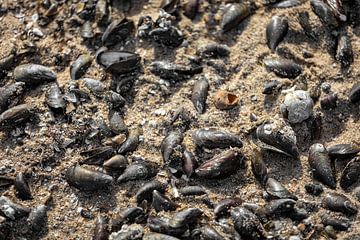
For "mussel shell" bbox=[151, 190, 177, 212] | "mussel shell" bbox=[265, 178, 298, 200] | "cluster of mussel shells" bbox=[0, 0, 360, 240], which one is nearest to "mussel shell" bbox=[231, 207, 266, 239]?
"cluster of mussel shells" bbox=[0, 0, 360, 240]

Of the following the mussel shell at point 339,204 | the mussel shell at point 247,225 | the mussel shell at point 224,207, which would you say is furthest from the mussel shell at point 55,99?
the mussel shell at point 339,204

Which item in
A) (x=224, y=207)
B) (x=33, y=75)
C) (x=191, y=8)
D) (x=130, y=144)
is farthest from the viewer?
(x=191, y=8)

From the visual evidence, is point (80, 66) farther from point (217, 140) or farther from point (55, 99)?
point (217, 140)

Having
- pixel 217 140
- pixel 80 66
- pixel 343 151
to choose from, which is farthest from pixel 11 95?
pixel 343 151

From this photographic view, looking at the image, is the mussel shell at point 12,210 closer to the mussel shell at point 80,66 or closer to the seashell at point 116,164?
the seashell at point 116,164

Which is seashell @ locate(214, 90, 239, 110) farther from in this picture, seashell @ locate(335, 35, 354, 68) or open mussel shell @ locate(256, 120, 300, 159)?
seashell @ locate(335, 35, 354, 68)
